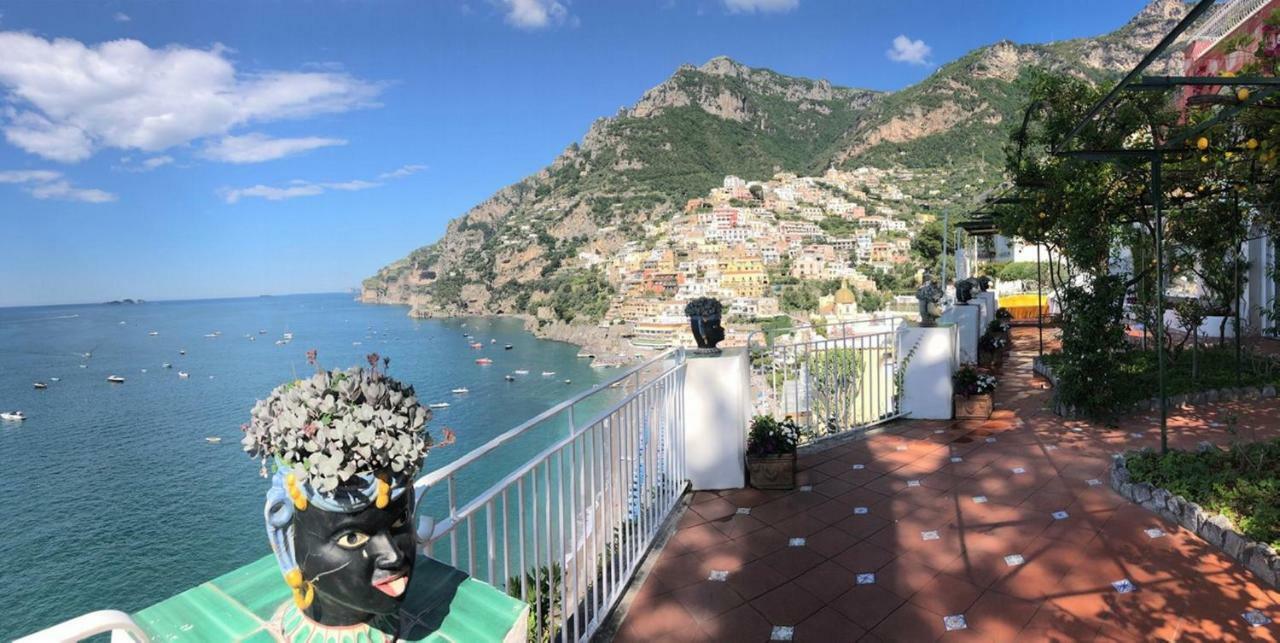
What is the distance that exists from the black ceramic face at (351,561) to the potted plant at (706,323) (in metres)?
2.99

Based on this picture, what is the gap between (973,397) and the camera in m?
5.56

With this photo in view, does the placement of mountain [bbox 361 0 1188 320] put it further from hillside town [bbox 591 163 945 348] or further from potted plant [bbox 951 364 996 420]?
potted plant [bbox 951 364 996 420]

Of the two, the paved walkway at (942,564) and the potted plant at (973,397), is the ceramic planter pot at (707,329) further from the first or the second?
the potted plant at (973,397)

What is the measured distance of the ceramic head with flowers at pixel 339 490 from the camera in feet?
3.07

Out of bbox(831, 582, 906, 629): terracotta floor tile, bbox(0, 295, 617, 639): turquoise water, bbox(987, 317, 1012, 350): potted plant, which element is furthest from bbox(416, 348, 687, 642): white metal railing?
bbox(987, 317, 1012, 350): potted plant

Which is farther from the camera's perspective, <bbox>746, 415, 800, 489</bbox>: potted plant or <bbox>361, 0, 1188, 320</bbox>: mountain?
<bbox>361, 0, 1188, 320</bbox>: mountain

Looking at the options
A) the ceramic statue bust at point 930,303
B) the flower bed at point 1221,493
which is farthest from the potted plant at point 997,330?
the flower bed at point 1221,493

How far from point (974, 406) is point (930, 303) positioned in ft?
3.45

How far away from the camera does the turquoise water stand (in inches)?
763

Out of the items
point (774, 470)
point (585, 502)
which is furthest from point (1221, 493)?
point (585, 502)

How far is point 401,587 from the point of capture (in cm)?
101

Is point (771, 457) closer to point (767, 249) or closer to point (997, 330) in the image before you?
point (997, 330)

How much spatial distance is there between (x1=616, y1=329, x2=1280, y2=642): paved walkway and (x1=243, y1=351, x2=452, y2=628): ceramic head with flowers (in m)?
1.70

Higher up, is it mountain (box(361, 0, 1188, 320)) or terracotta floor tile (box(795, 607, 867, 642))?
mountain (box(361, 0, 1188, 320))
